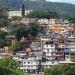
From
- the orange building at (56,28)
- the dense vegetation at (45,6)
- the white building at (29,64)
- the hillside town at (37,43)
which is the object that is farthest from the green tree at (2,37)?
the dense vegetation at (45,6)

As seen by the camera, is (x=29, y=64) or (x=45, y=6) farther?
(x=45, y=6)

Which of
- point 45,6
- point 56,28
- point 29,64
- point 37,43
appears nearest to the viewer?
point 29,64

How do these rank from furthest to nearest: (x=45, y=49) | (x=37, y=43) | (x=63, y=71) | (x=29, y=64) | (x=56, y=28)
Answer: (x=56, y=28)
(x=37, y=43)
(x=45, y=49)
(x=29, y=64)
(x=63, y=71)

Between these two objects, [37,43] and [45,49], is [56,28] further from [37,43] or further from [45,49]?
[45,49]

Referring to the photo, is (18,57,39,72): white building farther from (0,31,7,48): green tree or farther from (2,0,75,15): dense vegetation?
(2,0,75,15): dense vegetation

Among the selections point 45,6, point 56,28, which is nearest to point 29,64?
point 56,28

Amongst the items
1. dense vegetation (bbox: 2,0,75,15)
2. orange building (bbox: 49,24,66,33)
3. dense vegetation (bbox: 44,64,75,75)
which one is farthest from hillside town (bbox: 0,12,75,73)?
dense vegetation (bbox: 2,0,75,15)

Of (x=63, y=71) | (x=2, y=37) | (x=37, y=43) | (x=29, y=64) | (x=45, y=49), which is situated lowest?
(x=29, y=64)

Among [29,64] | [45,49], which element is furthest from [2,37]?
[29,64]

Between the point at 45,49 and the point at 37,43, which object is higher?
the point at 37,43

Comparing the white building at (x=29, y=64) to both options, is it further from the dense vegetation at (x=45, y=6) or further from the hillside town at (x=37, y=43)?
the dense vegetation at (x=45, y=6)

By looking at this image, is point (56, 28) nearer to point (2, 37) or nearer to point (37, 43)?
point (2, 37)
